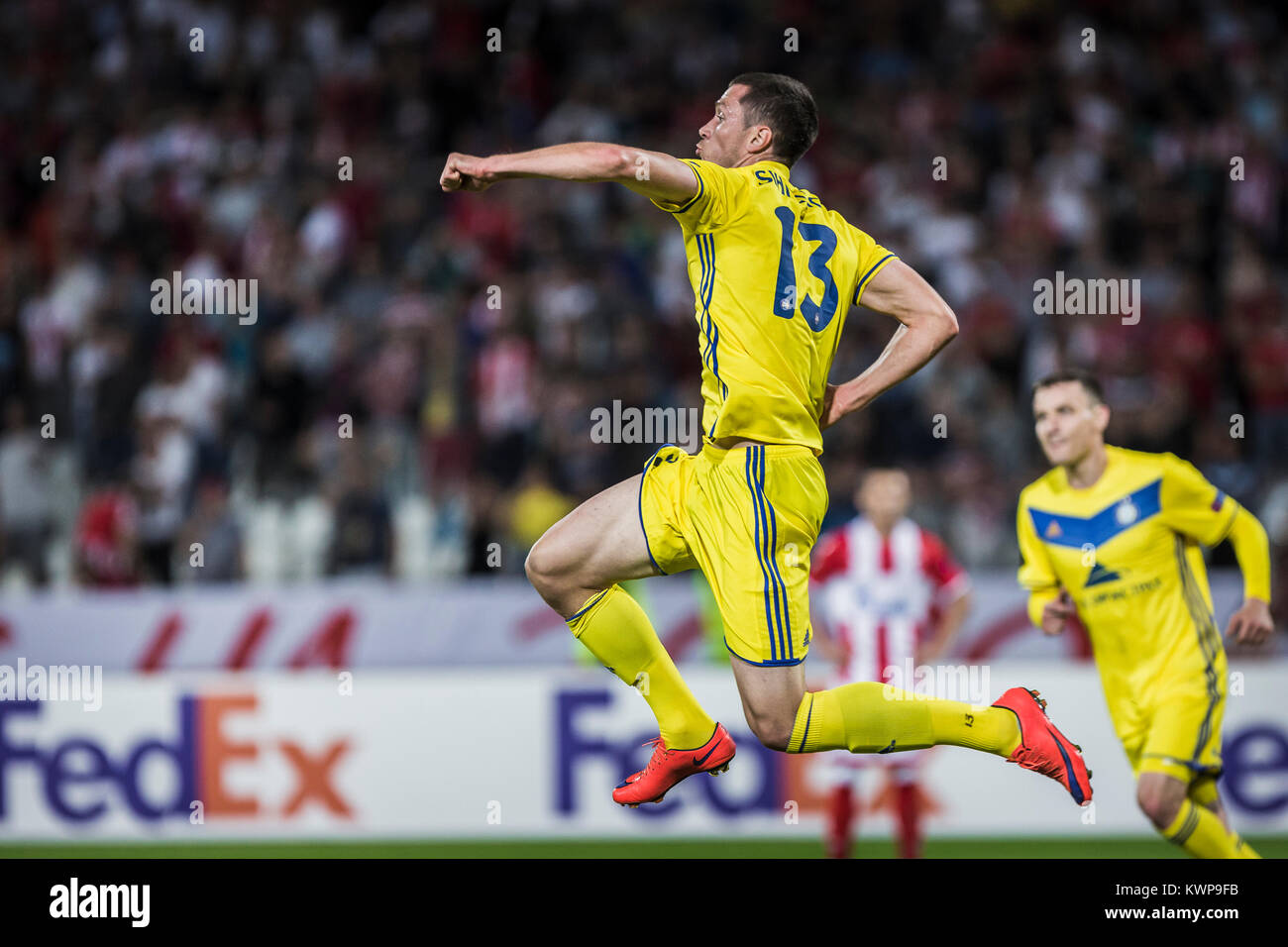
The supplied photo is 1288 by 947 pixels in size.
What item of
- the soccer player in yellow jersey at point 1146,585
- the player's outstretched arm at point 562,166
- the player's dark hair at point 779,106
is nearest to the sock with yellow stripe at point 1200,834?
the soccer player in yellow jersey at point 1146,585

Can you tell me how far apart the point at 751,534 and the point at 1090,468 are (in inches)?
95.6

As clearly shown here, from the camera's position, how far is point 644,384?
11.5m

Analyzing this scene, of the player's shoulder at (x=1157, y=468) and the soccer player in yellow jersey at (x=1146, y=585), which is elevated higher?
the player's shoulder at (x=1157, y=468)

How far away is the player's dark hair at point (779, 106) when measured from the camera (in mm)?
5152

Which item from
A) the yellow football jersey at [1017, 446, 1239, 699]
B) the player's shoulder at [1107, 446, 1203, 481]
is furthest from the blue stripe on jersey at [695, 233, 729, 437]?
the player's shoulder at [1107, 446, 1203, 481]

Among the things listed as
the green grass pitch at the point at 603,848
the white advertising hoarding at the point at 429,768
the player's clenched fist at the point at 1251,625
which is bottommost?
the green grass pitch at the point at 603,848

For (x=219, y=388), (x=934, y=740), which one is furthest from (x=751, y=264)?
(x=219, y=388)

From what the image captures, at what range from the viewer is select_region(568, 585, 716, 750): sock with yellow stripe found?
5367 millimetres

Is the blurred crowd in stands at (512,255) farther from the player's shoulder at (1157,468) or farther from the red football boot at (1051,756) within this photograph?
the red football boot at (1051,756)

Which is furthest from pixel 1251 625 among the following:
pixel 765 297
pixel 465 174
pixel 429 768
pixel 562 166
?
pixel 429 768

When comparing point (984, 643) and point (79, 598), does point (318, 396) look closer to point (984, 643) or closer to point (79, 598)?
point (79, 598)

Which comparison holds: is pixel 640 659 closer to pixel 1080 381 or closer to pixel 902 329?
pixel 902 329

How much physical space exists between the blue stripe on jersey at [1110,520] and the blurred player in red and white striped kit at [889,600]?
1.99 meters

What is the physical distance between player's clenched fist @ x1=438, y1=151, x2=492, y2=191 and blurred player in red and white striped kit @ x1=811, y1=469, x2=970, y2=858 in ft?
15.5
